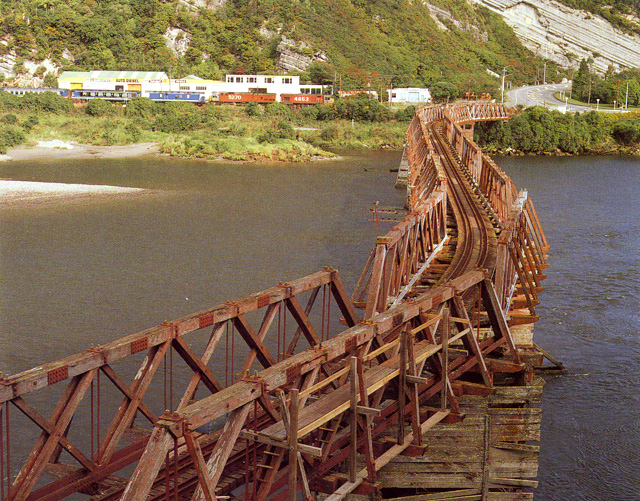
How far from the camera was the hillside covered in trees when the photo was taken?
154875 millimetres

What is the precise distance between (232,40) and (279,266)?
438 ft

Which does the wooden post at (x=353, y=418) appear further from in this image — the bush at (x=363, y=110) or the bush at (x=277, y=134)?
the bush at (x=363, y=110)

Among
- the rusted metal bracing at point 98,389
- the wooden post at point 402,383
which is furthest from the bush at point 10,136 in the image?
the wooden post at point 402,383

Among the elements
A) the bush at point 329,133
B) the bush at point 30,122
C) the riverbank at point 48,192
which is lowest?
the riverbank at point 48,192

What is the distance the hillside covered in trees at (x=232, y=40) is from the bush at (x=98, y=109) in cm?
3458

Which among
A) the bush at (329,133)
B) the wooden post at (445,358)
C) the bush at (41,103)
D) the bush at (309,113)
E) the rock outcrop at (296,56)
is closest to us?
the wooden post at (445,358)

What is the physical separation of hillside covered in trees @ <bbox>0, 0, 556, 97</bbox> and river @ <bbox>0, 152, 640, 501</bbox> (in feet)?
278

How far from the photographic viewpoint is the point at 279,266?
38094 mm

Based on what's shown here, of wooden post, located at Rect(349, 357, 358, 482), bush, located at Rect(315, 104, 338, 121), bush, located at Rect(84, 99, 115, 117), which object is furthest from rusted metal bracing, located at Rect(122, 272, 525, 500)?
bush, located at Rect(315, 104, 338, 121)

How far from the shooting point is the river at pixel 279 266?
22625mm

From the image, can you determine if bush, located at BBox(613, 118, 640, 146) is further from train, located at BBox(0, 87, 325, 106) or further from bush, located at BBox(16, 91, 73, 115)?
bush, located at BBox(16, 91, 73, 115)

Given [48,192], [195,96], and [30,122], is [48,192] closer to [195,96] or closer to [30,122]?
[30,122]

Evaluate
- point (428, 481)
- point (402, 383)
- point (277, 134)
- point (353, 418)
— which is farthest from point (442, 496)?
point (277, 134)

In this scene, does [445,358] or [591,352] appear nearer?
[445,358]
